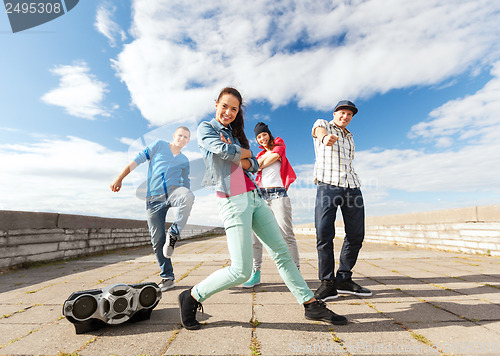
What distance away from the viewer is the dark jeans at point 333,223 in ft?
9.30

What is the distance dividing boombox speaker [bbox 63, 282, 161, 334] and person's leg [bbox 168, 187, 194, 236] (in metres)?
0.96

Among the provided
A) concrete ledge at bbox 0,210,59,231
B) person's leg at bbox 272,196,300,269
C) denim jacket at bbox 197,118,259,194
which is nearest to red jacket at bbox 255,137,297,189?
person's leg at bbox 272,196,300,269

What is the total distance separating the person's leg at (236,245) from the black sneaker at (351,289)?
139 centimetres

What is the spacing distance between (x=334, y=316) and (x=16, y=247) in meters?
5.70

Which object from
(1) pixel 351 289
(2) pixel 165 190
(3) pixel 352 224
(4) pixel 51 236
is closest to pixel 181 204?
(2) pixel 165 190

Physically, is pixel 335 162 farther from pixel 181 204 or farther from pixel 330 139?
pixel 181 204

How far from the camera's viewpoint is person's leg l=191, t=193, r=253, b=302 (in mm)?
1999

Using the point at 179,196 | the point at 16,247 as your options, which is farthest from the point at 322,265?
the point at 16,247

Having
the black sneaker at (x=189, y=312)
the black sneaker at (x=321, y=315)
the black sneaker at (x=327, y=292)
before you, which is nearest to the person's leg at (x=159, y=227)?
the black sneaker at (x=189, y=312)

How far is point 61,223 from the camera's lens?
6.21 m

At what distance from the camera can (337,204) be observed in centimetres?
289

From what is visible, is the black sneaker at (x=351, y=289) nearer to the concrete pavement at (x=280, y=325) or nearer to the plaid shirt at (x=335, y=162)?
the concrete pavement at (x=280, y=325)

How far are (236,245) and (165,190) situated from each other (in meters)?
1.61

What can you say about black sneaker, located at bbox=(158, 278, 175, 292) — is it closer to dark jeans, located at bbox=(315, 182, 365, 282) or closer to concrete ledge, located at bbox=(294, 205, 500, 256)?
dark jeans, located at bbox=(315, 182, 365, 282)
